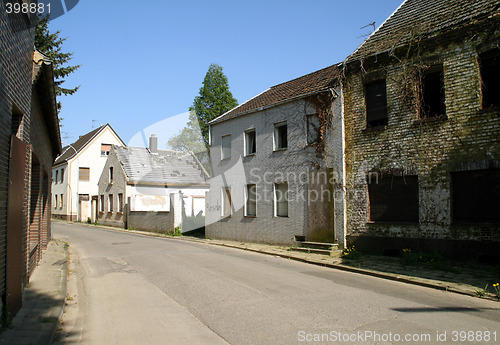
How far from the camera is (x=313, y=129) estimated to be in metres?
16.2

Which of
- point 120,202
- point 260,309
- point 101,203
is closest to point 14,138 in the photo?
point 260,309

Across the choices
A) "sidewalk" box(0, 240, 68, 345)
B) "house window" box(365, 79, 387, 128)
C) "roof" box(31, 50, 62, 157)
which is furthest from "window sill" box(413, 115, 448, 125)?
"sidewalk" box(0, 240, 68, 345)

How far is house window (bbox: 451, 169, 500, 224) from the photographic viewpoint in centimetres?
1078

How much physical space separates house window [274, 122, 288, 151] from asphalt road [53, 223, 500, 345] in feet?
26.3

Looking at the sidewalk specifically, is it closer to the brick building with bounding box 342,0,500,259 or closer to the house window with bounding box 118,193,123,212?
the brick building with bounding box 342,0,500,259

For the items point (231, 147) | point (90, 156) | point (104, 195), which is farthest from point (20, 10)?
point (90, 156)

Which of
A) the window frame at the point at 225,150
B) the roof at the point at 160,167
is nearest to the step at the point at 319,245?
the window frame at the point at 225,150

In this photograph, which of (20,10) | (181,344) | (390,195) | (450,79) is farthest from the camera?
(390,195)

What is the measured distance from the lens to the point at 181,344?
5008 mm

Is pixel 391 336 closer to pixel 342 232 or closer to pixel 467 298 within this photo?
pixel 467 298

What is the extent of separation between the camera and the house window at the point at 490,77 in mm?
10977

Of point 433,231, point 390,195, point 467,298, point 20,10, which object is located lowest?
point 467,298

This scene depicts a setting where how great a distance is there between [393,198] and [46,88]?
10.7 metres

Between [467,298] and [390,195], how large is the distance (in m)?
5.61
